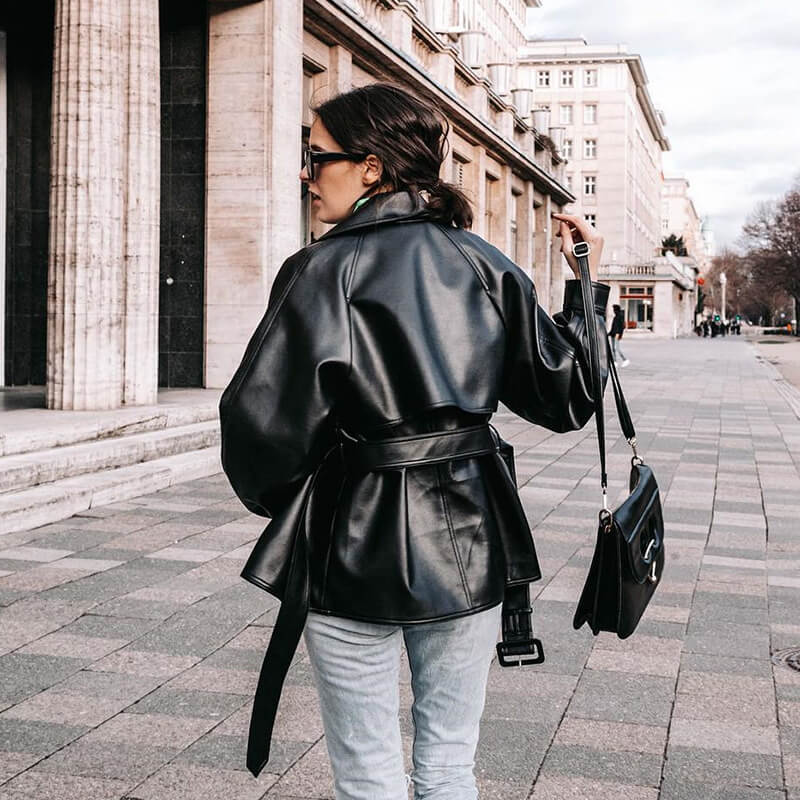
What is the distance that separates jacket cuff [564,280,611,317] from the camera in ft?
8.45

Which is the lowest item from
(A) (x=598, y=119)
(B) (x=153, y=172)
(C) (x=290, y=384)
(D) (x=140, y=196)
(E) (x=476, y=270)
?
(C) (x=290, y=384)

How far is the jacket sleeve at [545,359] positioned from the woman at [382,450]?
0.6 inches

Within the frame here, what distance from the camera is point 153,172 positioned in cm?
1214

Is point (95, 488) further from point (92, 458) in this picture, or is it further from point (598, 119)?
point (598, 119)

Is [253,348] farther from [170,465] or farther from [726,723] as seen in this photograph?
[170,465]

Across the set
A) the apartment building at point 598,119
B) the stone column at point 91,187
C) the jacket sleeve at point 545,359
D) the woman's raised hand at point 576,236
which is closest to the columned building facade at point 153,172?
the stone column at point 91,187

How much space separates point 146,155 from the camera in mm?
12047

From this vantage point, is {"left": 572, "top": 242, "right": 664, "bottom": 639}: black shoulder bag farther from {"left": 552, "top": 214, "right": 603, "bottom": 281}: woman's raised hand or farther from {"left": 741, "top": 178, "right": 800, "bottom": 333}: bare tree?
{"left": 741, "top": 178, "right": 800, "bottom": 333}: bare tree

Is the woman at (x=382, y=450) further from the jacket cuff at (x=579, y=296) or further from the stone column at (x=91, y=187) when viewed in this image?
the stone column at (x=91, y=187)

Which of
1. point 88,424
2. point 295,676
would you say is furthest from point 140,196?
point 295,676

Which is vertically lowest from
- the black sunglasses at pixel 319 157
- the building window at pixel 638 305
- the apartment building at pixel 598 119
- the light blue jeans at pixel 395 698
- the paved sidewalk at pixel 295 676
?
the paved sidewalk at pixel 295 676

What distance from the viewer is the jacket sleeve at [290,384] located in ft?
7.12

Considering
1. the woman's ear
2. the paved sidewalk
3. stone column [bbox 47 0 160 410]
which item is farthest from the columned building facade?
the woman's ear

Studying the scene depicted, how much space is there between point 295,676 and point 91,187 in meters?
7.74
